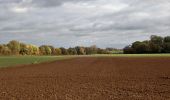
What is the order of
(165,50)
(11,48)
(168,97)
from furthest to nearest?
(11,48), (165,50), (168,97)

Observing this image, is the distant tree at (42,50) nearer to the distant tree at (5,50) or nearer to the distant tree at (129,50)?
the distant tree at (5,50)

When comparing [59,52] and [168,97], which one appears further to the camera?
[59,52]

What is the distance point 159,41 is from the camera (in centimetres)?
14412

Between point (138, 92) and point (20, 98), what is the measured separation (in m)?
4.79

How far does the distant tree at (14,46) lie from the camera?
159625mm

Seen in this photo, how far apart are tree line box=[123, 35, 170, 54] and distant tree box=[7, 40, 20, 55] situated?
48.2 metres

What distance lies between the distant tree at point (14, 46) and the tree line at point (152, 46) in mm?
48218

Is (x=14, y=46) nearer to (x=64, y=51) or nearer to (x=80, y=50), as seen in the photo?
(x=64, y=51)

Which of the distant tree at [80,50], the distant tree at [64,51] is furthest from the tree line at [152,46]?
the distant tree at [64,51]

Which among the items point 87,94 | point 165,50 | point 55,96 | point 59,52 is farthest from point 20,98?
point 59,52

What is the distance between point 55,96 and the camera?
14.0 metres

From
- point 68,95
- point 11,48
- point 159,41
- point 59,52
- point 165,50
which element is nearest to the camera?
point 68,95

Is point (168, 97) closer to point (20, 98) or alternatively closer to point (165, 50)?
point (20, 98)

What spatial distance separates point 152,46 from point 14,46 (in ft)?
202
